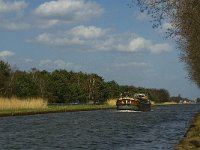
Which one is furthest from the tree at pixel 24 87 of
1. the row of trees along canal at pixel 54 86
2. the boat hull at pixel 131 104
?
the boat hull at pixel 131 104

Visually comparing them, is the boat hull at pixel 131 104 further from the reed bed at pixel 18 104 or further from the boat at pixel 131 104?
the reed bed at pixel 18 104

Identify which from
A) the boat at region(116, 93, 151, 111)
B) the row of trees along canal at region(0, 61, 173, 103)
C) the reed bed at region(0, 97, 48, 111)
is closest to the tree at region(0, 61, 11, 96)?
the row of trees along canal at region(0, 61, 173, 103)

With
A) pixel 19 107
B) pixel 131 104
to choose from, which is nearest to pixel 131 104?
pixel 131 104

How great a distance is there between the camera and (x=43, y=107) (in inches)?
3573

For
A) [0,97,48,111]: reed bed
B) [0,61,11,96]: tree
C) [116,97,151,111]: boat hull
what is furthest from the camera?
[116,97,151,111]: boat hull

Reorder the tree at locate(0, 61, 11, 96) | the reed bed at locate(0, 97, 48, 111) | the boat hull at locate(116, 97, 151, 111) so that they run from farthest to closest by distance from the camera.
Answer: the boat hull at locate(116, 97, 151, 111)
the tree at locate(0, 61, 11, 96)
the reed bed at locate(0, 97, 48, 111)

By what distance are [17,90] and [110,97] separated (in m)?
80.8

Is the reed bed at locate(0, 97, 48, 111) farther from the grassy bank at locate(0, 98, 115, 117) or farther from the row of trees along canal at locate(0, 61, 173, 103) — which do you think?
the row of trees along canal at locate(0, 61, 173, 103)

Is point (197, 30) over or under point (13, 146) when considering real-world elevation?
over

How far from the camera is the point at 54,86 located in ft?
431

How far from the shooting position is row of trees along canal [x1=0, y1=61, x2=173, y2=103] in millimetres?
97938

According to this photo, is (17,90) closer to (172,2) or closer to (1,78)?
(1,78)

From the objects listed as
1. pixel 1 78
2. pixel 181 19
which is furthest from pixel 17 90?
pixel 181 19

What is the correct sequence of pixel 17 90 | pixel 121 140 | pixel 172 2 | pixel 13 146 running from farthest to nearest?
pixel 17 90
pixel 121 140
pixel 13 146
pixel 172 2
